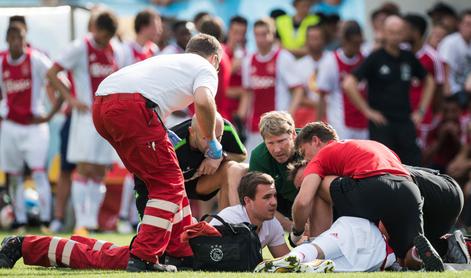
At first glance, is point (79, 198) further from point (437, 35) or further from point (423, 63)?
point (437, 35)

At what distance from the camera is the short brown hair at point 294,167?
373 inches

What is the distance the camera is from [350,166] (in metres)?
8.59

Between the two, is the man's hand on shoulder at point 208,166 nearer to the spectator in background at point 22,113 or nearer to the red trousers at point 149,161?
the red trousers at point 149,161

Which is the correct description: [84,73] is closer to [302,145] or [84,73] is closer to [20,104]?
[20,104]

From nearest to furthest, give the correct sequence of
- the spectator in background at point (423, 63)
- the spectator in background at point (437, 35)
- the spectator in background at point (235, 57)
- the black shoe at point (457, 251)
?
the black shoe at point (457, 251) → the spectator in background at point (423, 63) → the spectator in background at point (235, 57) → the spectator in background at point (437, 35)

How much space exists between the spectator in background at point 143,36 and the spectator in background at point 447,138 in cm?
378

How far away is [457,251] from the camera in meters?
8.82

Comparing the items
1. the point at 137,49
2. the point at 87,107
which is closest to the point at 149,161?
the point at 87,107

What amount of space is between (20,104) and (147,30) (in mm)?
1786

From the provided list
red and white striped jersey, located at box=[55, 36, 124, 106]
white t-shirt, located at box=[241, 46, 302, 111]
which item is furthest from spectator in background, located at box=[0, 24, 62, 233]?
white t-shirt, located at box=[241, 46, 302, 111]

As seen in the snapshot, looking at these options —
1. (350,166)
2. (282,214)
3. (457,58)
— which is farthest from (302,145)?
(457,58)

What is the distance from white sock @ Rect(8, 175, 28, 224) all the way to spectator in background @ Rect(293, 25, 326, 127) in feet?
11.6

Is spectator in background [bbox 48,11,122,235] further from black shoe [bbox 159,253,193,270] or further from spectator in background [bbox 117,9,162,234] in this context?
black shoe [bbox 159,253,193,270]

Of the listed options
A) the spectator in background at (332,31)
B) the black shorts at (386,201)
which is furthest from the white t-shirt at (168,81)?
the spectator in background at (332,31)
